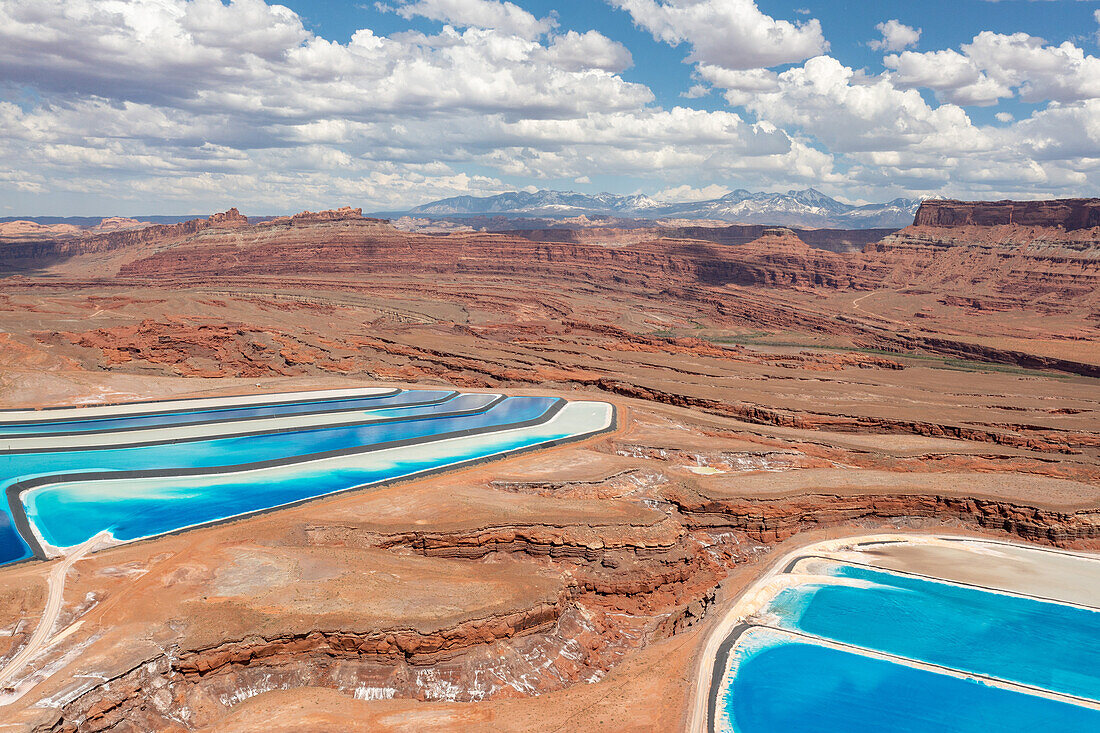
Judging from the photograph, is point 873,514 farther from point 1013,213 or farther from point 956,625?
point 1013,213

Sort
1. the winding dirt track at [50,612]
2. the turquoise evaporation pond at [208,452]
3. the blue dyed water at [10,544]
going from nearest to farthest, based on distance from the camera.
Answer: the winding dirt track at [50,612] → the blue dyed water at [10,544] → the turquoise evaporation pond at [208,452]

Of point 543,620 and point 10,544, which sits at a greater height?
point 10,544

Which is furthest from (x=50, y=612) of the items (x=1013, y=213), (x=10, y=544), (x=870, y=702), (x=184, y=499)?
(x=1013, y=213)

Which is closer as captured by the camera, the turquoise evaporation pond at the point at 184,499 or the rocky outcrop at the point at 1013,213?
the turquoise evaporation pond at the point at 184,499

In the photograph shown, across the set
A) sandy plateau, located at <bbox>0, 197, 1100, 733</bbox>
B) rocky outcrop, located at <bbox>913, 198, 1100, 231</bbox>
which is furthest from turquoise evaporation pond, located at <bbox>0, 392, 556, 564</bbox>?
rocky outcrop, located at <bbox>913, 198, 1100, 231</bbox>

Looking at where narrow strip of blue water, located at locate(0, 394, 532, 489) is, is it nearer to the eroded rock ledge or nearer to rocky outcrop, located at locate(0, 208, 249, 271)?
the eroded rock ledge

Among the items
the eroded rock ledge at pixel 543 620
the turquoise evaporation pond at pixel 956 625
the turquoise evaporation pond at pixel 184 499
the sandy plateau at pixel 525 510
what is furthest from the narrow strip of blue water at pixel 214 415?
the turquoise evaporation pond at pixel 956 625

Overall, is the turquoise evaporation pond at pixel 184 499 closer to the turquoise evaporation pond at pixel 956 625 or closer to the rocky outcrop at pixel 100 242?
the turquoise evaporation pond at pixel 956 625
